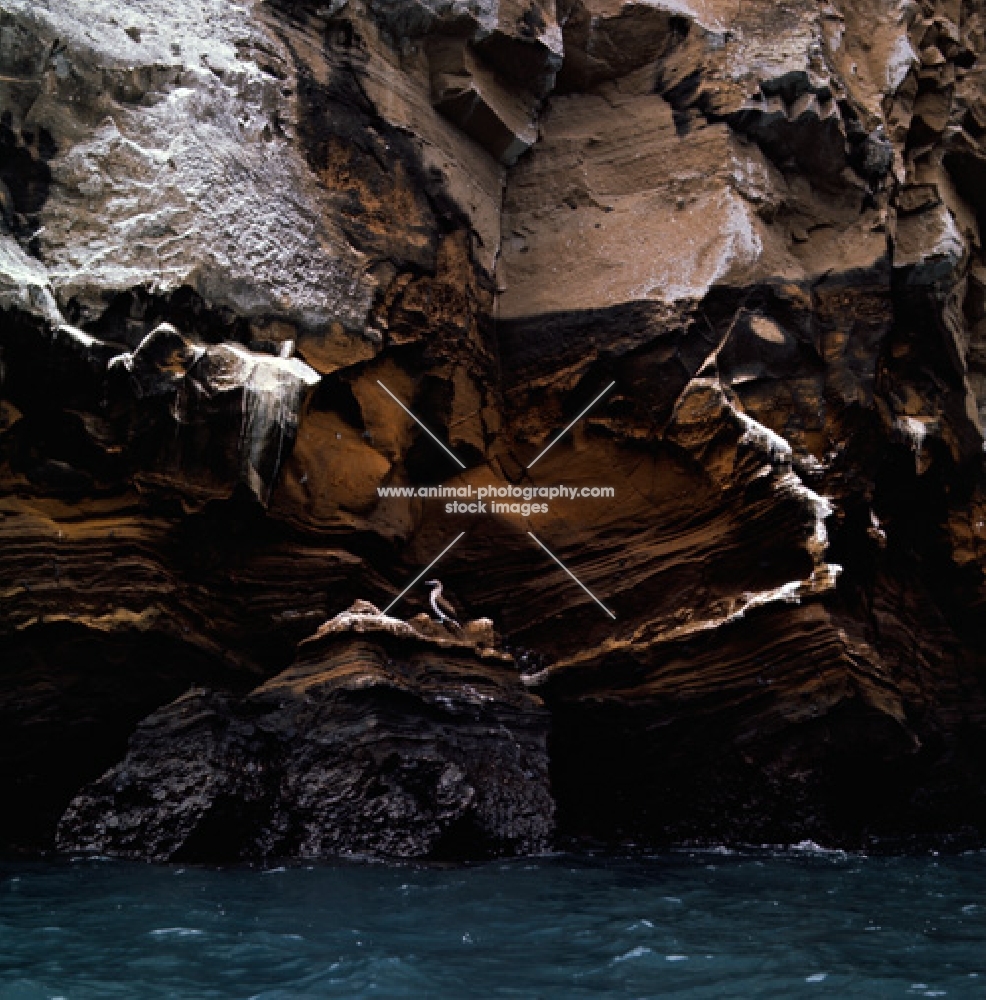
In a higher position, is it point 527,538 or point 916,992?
point 527,538

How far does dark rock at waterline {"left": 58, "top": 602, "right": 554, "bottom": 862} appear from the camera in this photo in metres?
6.04

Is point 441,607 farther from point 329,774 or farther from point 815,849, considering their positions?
point 815,849

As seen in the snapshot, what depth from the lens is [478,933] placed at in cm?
472

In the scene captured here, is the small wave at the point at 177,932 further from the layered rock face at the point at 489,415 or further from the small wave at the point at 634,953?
the small wave at the point at 634,953

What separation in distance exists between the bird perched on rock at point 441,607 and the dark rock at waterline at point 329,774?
784mm

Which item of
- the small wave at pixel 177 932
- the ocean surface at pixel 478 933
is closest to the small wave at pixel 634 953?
the ocean surface at pixel 478 933

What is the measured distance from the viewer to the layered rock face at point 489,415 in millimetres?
6465

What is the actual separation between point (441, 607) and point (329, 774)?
68.7 inches

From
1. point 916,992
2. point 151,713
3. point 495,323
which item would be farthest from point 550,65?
point 916,992

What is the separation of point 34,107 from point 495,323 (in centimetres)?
349

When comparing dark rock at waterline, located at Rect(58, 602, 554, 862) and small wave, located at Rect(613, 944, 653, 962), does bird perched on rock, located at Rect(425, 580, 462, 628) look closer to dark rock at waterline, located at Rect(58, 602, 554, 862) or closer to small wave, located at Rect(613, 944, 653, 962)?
dark rock at waterline, located at Rect(58, 602, 554, 862)

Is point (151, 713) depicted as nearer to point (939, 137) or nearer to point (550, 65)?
point (550, 65)

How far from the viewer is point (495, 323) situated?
8805 mm

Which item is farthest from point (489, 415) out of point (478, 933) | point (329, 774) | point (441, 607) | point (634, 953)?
point (634, 953)
